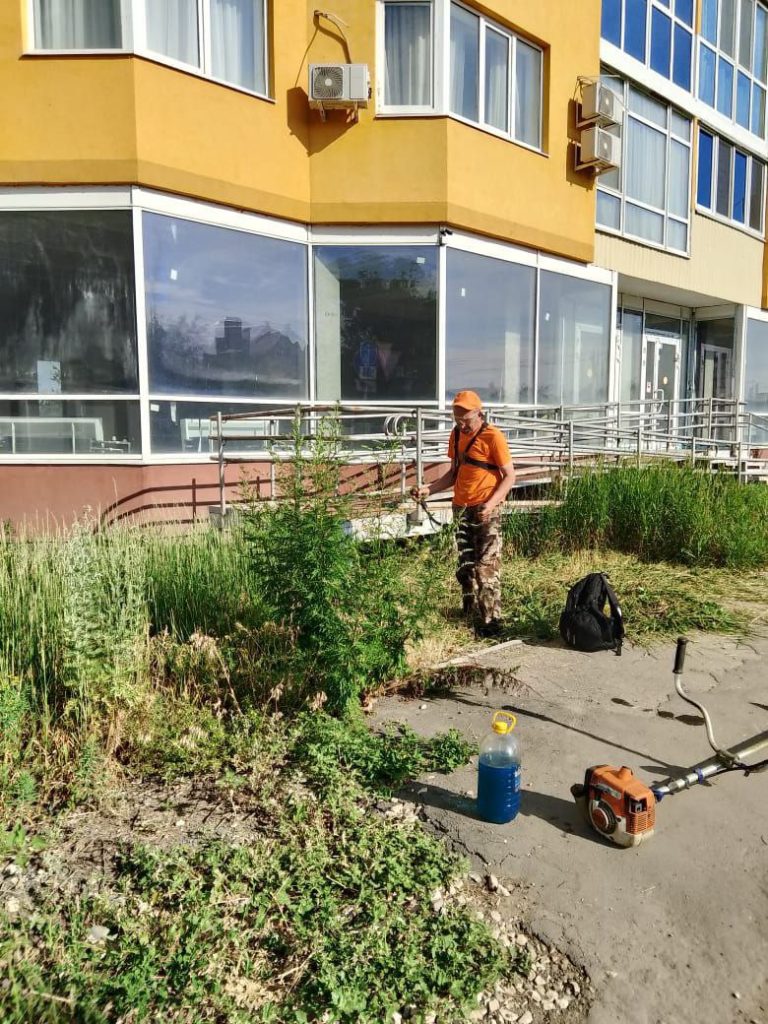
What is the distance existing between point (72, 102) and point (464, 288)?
524 centimetres

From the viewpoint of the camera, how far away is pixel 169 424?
8719 mm

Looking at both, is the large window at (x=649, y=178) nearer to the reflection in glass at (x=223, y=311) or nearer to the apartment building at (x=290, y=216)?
the apartment building at (x=290, y=216)

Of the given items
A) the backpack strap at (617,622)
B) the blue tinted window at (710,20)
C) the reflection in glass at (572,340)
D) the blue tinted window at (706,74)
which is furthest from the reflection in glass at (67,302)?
the blue tinted window at (710,20)

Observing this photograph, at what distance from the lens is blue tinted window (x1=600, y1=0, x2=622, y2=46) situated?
41.9ft

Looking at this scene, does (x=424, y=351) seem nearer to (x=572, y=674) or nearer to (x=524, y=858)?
(x=572, y=674)

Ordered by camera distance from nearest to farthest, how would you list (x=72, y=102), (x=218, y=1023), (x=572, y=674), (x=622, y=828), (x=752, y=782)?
1. (x=218, y=1023)
2. (x=622, y=828)
3. (x=752, y=782)
4. (x=572, y=674)
5. (x=72, y=102)

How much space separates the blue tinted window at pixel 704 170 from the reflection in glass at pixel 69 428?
13019 millimetres

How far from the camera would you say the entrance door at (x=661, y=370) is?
1628cm

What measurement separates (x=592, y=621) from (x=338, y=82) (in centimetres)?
748

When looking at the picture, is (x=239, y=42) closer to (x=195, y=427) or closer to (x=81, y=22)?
(x=81, y=22)

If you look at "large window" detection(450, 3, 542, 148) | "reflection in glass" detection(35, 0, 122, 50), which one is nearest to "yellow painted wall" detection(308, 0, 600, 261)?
"large window" detection(450, 3, 542, 148)

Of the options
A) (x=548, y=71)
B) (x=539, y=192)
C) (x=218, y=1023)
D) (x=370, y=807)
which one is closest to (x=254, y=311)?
(x=539, y=192)

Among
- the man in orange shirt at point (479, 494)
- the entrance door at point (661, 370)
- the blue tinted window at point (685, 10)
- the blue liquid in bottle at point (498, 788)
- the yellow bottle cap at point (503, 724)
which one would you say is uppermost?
the blue tinted window at point (685, 10)

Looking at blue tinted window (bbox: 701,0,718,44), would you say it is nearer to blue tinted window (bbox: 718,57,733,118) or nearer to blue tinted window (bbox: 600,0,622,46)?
blue tinted window (bbox: 718,57,733,118)
